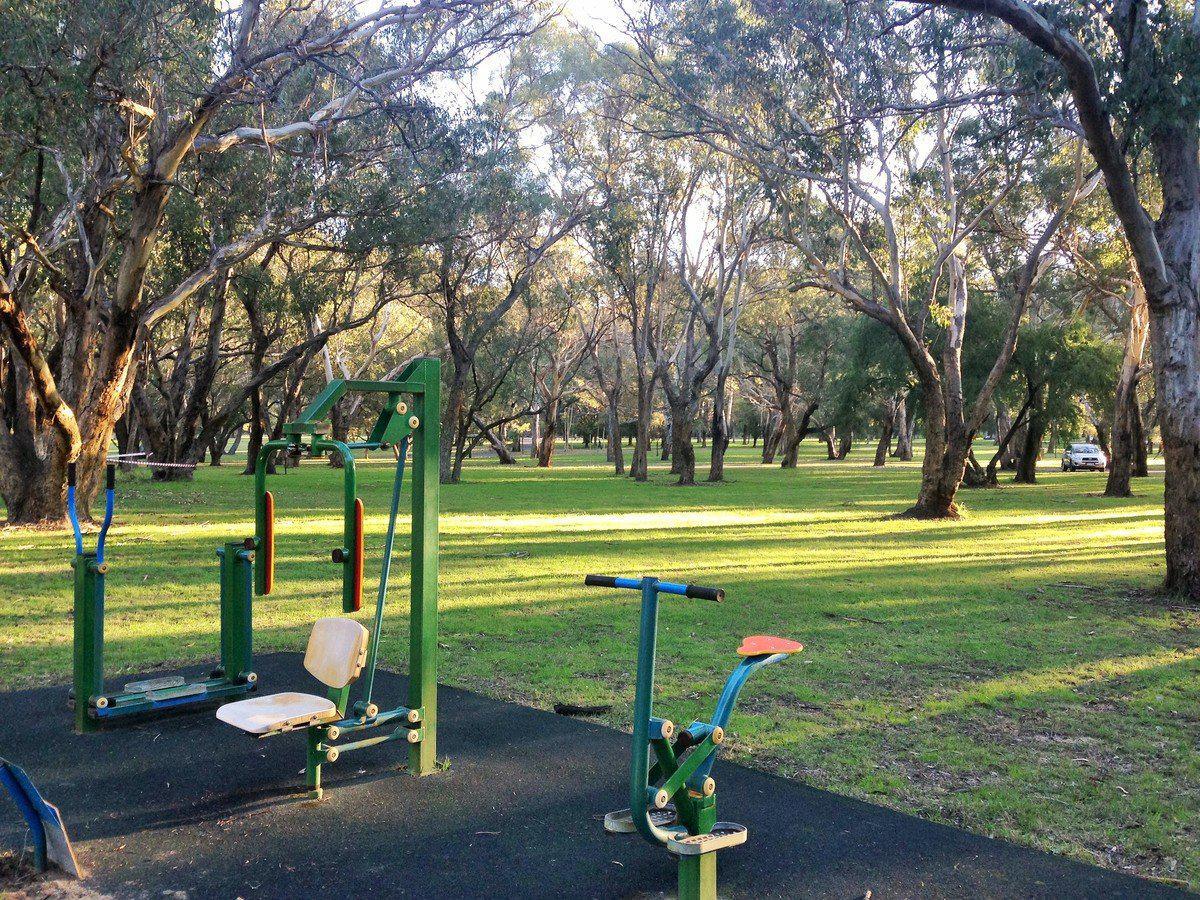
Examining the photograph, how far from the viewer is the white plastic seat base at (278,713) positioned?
4.41m

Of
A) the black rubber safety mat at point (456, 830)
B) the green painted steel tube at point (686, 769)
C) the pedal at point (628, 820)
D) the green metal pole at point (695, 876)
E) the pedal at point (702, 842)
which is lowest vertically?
the black rubber safety mat at point (456, 830)

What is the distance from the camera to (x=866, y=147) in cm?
1891

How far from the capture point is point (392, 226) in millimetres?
24250

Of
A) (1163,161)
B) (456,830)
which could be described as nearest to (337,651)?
(456,830)

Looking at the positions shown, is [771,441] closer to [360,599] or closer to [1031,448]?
[1031,448]

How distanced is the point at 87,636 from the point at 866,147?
17025mm

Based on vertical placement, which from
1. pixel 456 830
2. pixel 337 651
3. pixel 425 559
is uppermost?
pixel 425 559

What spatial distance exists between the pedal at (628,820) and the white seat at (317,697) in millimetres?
1621

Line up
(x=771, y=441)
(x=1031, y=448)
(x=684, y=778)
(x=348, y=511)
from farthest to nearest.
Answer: (x=771, y=441) < (x=1031, y=448) < (x=348, y=511) < (x=684, y=778)

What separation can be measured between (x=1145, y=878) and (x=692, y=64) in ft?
58.6

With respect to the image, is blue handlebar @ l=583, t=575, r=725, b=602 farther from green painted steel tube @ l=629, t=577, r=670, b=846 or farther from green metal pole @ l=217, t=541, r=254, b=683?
green metal pole @ l=217, t=541, r=254, b=683

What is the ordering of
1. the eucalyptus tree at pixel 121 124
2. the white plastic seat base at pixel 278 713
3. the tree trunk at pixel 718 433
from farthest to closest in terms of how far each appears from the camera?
the tree trunk at pixel 718 433, the eucalyptus tree at pixel 121 124, the white plastic seat base at pixel 278 713

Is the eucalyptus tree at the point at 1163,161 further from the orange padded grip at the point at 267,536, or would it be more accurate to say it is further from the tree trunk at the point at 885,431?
the tree trunk at the point at 885,431

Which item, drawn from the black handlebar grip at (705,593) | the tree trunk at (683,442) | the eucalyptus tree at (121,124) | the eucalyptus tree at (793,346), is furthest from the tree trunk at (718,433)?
the black handlebar grip at (705,593)
